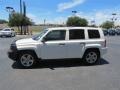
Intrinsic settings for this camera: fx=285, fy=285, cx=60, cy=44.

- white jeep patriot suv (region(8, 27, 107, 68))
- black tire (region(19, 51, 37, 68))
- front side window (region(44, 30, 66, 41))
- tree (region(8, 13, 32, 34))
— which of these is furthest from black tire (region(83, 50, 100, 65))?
tree (region(8, 13, 32, 34))

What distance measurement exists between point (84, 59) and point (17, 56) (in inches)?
116

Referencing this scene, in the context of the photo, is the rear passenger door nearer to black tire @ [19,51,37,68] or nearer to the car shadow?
the car shadow

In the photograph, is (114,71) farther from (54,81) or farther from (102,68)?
(54,81)

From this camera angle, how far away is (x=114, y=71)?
428 inches

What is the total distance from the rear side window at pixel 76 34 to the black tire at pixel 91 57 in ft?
2.51

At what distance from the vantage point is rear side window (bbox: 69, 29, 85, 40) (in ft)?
40.3

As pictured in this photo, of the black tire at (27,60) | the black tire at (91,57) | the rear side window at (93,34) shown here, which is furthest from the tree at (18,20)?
the black tire at (27,60)

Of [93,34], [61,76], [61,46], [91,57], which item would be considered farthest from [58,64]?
[61,76]

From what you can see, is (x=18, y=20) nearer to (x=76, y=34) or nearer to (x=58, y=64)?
(x=58, y=64)

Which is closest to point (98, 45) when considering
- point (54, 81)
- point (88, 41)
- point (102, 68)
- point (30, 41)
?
point (88, 41)

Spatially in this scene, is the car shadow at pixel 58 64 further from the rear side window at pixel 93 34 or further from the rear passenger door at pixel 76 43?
the rear side window at pixel 93 34

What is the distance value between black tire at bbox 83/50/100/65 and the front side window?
53.0 inches

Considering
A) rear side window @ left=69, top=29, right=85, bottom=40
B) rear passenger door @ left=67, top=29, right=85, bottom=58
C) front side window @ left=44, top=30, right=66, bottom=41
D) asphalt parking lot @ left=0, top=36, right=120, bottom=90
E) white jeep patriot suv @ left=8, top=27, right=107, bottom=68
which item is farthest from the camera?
rear side window @ left=69, top=29, right=85, bottom=40

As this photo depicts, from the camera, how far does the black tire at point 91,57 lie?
12578mm
